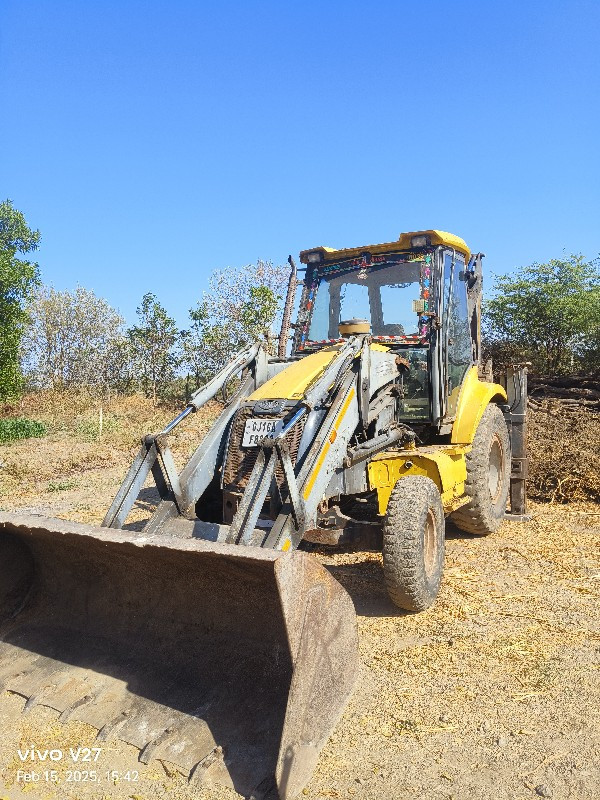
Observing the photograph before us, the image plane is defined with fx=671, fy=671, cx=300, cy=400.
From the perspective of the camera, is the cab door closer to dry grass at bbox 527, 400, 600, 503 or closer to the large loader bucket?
dry grass at bbox 527, 400, 600, 503

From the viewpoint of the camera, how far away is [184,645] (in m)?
3.87

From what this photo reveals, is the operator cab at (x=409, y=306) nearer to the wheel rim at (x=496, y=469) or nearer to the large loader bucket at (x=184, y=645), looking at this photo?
the wheel rim at (x=496, y=469)

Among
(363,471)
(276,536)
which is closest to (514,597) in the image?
(363,471)

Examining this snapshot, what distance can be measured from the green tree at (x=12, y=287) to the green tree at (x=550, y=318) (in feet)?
47.6

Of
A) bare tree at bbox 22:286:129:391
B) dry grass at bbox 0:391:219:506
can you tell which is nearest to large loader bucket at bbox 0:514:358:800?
dry grass at bbox 0:391:219:506

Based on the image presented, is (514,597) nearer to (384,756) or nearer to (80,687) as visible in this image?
(384,756)

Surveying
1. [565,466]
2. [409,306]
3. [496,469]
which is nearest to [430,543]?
[409,306]

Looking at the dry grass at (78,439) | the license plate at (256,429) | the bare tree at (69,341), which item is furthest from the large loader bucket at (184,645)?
the bare tree at (69,341)

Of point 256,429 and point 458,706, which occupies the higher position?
point 256,429

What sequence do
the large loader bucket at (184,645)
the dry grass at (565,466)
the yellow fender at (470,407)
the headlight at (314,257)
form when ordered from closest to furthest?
the large loader bucket at (184,645), the yellow fender at (470,407), the headlight at (314,257), the dry grass at (565,466)

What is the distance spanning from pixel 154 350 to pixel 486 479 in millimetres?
20822

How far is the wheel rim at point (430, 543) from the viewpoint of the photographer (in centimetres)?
488

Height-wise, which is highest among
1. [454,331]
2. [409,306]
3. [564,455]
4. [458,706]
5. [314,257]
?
[314,257]

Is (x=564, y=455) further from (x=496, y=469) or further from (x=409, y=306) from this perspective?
(x=409, y=306)
